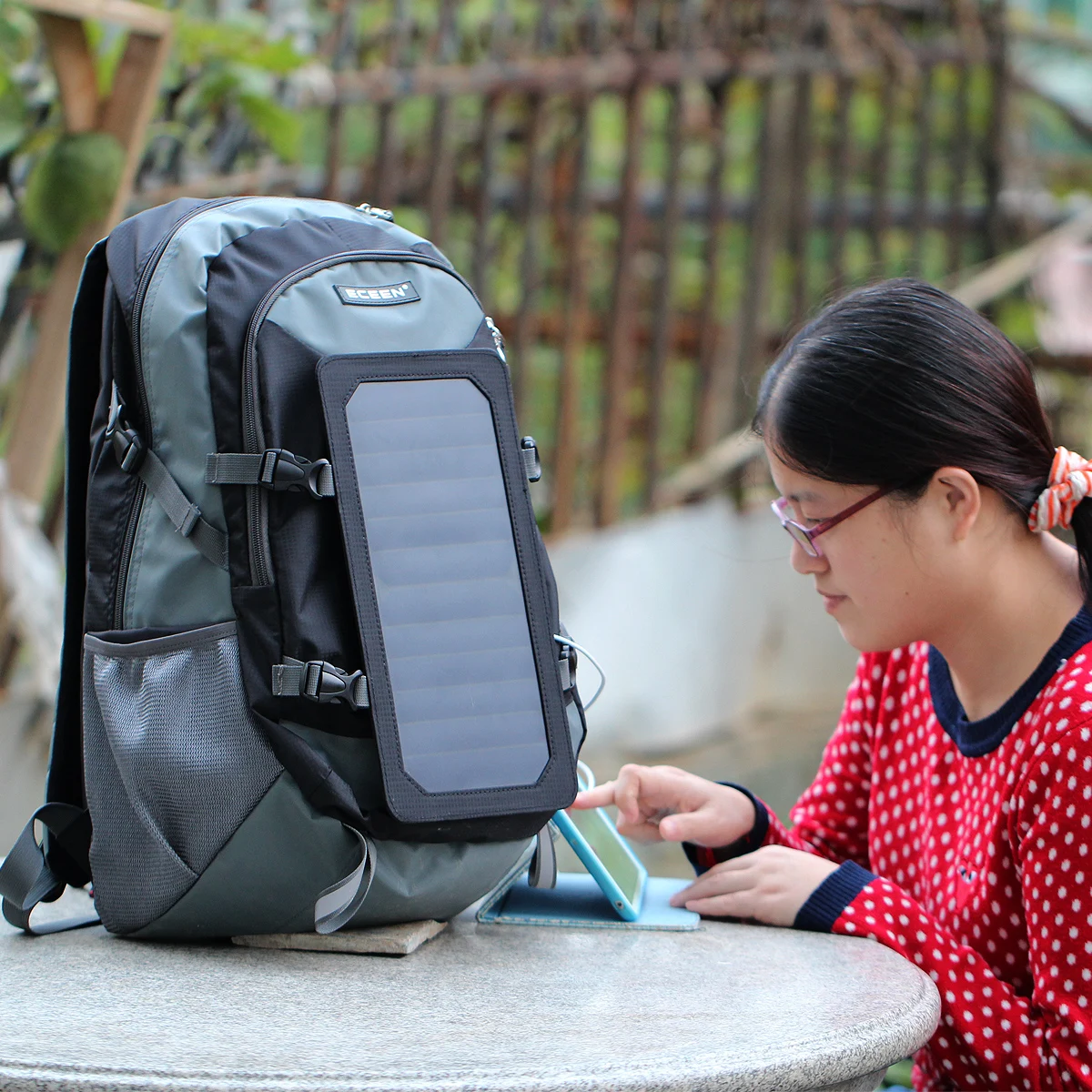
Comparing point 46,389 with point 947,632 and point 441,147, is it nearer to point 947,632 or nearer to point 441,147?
point 441,147

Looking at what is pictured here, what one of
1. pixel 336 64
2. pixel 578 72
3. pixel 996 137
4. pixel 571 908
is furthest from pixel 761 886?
pixel 996 137

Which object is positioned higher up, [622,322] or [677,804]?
[622,322]

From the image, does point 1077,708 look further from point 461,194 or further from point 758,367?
point 758,367

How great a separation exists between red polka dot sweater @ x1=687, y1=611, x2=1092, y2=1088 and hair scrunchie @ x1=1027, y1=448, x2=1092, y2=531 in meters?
0.10

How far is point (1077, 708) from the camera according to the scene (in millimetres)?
1390

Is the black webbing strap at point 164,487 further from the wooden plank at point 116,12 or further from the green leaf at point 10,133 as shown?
the green leaf at point 10,133

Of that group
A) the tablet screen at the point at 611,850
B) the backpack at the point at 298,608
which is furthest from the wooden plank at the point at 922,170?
the backpack at the point at 298,608

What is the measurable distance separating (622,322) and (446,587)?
2951 millimetres

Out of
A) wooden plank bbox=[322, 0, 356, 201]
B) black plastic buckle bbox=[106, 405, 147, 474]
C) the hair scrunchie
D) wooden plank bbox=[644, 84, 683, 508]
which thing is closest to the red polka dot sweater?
the hair scrunchie

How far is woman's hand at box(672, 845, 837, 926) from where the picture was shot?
4.76 ft

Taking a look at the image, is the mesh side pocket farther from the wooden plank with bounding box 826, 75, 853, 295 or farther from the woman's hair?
the wooden plank with bounding box 826, 75, 853, 295

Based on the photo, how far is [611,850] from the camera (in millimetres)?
1535

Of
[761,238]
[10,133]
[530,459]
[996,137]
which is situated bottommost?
[761,238]

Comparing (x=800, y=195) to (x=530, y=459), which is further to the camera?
(x=800, y=195)
